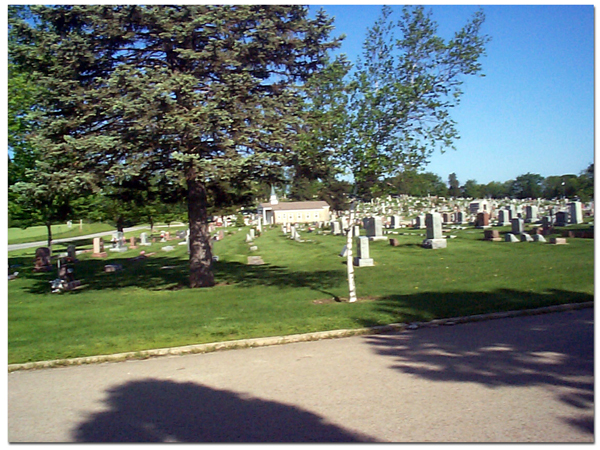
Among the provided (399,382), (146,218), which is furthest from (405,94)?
(146,218)

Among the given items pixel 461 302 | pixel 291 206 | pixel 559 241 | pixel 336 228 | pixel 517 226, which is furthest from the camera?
pixel 291 206

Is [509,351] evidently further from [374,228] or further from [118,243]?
[118,243]

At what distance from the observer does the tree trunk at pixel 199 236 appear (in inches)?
629

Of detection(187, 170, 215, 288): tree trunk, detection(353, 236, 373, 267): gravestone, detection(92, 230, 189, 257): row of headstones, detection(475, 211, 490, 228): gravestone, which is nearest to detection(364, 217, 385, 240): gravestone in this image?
detection(475, 211, 490, 228): gravestone

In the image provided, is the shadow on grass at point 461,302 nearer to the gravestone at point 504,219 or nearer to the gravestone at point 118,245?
the gravestone at point 504,219

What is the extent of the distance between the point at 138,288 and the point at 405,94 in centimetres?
1059

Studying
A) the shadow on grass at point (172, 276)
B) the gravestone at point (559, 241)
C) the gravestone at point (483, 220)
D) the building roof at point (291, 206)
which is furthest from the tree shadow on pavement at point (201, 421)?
the building roof at point (291, 206)

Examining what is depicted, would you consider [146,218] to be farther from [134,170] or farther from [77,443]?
[77,443]

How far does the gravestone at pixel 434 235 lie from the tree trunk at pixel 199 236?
11.8 meters

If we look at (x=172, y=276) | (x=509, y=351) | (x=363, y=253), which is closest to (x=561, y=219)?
(x=363, y=253)

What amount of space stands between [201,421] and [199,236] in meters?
11.3

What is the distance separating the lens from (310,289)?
14.3m

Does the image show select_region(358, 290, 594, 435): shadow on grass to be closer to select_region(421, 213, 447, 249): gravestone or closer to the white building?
select_region(421, 213, 447, 249): gravestone

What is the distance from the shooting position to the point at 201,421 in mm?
5012
